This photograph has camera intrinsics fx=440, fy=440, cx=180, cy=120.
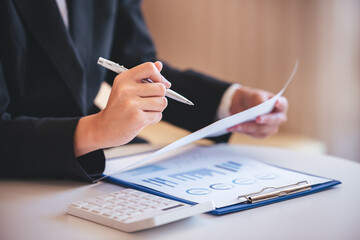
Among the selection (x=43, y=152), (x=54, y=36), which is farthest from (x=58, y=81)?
(x=43, y=152)

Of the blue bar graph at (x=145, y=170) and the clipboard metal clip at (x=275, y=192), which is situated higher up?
the clipboard metal clip at (x=275, y=192)

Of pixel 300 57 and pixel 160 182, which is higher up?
pixel 300 57

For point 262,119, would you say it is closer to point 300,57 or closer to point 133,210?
point 133,210

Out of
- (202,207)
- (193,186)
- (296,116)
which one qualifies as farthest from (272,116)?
(296,116)

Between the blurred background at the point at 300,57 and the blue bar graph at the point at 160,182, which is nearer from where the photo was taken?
the blue bar graph at the point at 160,182

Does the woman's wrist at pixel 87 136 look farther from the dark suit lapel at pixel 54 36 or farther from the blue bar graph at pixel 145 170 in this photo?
the dark suit lapel at pixel 54 36

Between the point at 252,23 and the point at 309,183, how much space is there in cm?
186

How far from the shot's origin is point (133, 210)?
1.62 feet

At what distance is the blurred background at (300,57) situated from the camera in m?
2.03

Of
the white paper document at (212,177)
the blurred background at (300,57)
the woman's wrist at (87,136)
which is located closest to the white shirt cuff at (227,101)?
the white paper document at (212,177)

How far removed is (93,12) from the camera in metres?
0.94

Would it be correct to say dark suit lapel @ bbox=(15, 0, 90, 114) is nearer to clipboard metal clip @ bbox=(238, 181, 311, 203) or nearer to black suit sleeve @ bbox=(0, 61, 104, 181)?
black suit sleeve @ bbox=(0, 61, 104, 181)

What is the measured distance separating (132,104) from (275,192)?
22cm

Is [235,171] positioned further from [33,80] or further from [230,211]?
[33,80]
